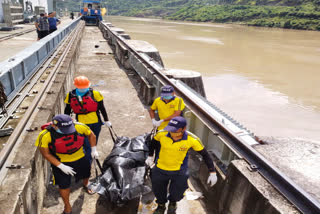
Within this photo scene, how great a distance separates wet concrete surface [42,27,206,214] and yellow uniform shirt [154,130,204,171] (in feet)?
2.90

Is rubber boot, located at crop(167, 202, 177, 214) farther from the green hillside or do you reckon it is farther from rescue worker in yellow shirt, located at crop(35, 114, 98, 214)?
the green hillside

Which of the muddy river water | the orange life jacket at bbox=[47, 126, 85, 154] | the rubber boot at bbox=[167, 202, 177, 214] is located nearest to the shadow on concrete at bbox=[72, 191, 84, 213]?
the orange life jacket at bbox=[47, 126, 85, 154]

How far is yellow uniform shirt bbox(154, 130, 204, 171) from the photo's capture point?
3.39 meters

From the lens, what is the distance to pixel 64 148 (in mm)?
3291

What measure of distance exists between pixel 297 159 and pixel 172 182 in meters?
1.69

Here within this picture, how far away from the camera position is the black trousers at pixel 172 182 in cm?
355

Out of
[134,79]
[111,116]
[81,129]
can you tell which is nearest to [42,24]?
[134,79]

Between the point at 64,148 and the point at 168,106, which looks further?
→ the point at 168,106

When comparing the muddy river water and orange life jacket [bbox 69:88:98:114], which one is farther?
the muddy river water

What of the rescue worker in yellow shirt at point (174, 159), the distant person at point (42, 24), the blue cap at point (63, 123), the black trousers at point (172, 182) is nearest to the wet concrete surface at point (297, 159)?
the rescue worker in yellow shirt at point (174, 159)

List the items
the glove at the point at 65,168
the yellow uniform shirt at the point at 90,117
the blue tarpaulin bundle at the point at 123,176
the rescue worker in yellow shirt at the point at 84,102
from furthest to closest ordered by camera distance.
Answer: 1. the yellow uniform shirt at the point at 90,117
2. the rescue worker in yellow shirt at the point at 84,102
3. the blue tarpaulin bundle at the point at 123,176
4. the glove at the point at 65,168

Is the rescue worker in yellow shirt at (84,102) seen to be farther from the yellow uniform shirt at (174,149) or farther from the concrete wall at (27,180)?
the yellow uniform shirt at (174,149)

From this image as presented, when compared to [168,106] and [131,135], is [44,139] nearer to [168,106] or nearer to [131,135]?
[168,106]

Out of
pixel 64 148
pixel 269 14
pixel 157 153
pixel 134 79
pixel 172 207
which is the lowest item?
pixel 172 207
